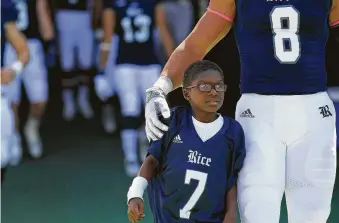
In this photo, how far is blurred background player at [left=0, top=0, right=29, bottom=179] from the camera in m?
4.02

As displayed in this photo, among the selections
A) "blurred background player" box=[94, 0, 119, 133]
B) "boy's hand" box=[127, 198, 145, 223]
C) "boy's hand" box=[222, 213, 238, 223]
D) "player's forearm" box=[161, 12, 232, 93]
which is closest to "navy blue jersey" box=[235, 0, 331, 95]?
"player's forearm" box=[161, 12, 232, 93]

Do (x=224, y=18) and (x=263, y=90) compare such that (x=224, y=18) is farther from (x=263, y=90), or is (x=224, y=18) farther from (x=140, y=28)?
(x=140, y=28)

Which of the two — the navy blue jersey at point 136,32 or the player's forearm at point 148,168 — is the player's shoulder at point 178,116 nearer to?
the player's forearm at point 148,168

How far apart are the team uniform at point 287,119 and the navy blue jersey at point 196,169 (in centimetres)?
5

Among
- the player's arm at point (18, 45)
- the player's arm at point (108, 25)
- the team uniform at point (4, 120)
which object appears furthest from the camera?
the player's arm at point (108, 25)

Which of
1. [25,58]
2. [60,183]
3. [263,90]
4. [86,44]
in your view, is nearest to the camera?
[263,90]

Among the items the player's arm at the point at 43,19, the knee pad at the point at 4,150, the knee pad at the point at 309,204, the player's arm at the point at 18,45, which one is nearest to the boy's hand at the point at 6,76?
the player's arm at the point at 18,45

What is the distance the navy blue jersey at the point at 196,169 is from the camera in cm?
254

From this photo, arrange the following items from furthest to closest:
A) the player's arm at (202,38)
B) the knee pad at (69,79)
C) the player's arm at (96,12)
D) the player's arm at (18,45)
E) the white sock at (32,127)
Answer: the player's arm at (96,12)
the knee pad at (69,79)
the white sock at (32,127)
the player's arm at (18,45)
the player's arm at (202,38)

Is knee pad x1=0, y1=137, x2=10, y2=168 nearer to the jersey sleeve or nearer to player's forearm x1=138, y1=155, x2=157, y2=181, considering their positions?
player's forearm x1=138, y1=155, x2=157, y2=181

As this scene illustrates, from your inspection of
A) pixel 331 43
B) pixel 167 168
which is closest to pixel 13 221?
pixel 167 168

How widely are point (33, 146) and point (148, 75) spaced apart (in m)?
1.48

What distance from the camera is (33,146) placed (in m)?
6.66

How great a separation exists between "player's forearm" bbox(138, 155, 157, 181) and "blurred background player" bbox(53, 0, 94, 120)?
5.41 meters
